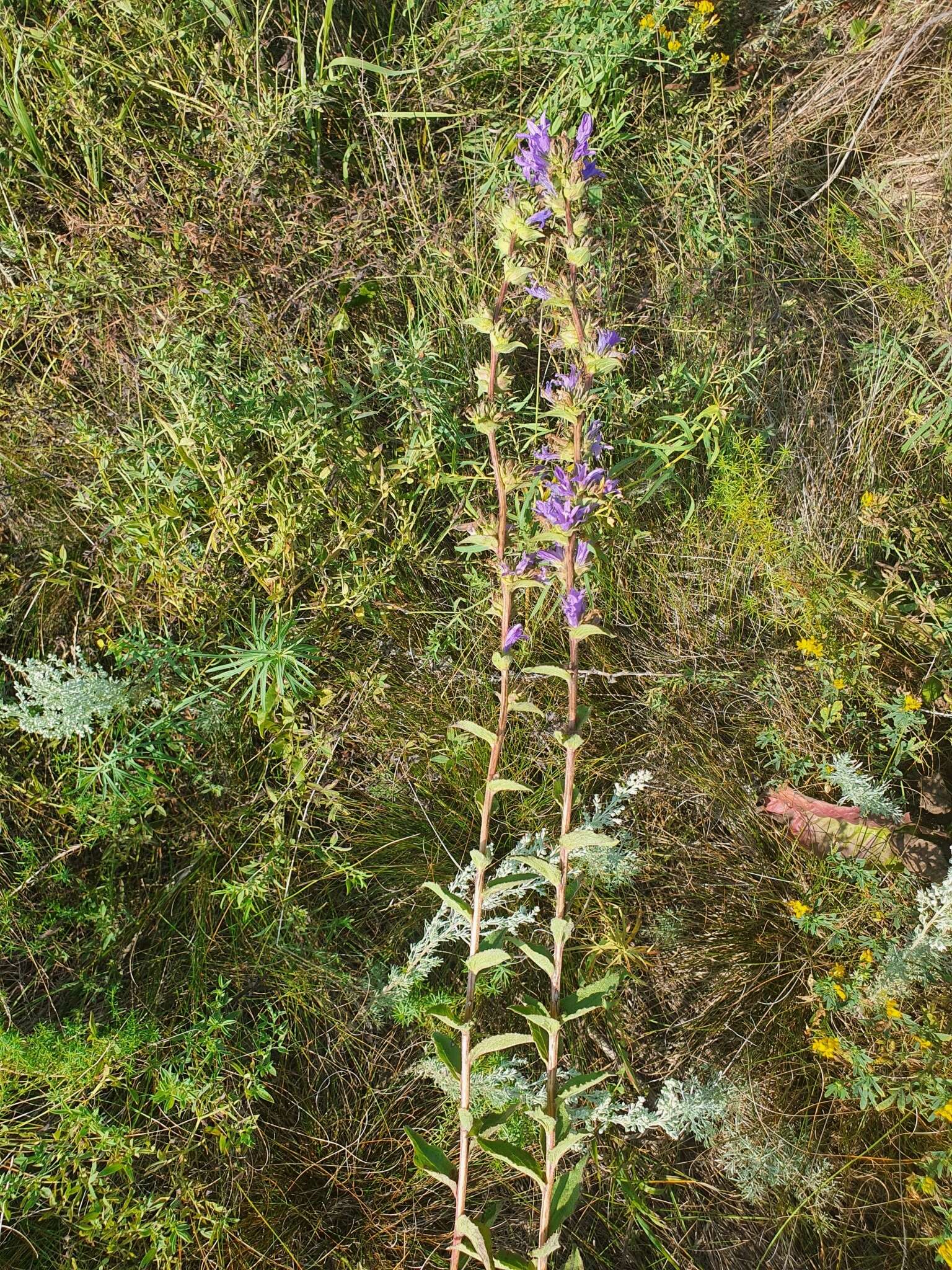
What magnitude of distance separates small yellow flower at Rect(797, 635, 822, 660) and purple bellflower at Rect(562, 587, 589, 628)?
3.50 feet

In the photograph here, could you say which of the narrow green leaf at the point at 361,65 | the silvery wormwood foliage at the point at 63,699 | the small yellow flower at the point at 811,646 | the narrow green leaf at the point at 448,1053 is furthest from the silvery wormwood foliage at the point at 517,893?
the narrow green leaf at the point at 361,65

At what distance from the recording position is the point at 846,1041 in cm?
213

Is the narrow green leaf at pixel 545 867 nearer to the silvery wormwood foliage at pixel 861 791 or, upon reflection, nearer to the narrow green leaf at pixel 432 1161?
the narrow green leaf at pixel 432 1161

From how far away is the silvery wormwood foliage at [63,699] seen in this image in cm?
210

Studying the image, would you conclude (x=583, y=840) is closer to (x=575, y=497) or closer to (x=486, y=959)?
(x=486, y=959)

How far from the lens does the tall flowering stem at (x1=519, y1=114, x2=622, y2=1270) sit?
1363mm

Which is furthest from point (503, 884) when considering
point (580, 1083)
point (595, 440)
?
point (595, 440)

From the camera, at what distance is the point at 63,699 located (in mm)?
2105

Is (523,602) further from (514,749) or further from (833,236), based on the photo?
(833,236)

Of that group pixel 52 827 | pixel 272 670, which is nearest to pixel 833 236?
pixel 272 670

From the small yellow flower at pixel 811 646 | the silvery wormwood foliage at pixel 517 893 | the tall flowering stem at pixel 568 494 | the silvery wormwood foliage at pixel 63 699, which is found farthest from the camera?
the small yellow flower at pixel 811 646

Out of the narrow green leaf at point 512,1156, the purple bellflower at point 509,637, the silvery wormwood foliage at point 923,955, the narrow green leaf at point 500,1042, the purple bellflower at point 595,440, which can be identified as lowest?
the silvery wormwood foliage at point 923,955

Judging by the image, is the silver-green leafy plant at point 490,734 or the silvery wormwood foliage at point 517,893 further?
the silvery wormwood foliage at point 517,893

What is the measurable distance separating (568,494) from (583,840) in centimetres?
55
